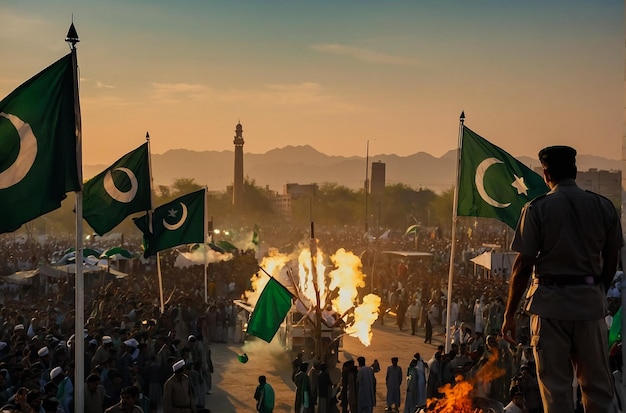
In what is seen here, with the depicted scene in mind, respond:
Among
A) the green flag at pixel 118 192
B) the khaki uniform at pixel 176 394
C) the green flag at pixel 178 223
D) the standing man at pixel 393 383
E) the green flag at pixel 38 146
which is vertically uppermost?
the green flag at pixel 38 146

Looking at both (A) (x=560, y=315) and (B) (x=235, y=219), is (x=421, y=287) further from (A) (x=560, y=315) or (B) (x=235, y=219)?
(B) (x=235, y=219)

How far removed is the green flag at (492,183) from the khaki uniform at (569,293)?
29.3 ft

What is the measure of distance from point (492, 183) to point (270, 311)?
522 cm

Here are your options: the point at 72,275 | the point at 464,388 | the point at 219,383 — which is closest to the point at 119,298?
the point at 72,275

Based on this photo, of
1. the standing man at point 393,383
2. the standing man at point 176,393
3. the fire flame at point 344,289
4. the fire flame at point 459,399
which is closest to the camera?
the fire flame at point 459,399

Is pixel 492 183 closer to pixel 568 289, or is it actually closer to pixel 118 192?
pixel 118 192

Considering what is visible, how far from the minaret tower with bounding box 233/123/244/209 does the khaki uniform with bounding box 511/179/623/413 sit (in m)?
118

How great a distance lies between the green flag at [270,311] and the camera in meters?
15.6

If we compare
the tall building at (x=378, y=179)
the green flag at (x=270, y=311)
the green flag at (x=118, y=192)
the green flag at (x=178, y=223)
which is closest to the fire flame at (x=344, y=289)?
the green flag at (x=270, y=311)

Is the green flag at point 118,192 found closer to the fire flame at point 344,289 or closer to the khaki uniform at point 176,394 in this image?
the fire flame at point 344,289

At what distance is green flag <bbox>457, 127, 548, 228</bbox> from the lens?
1324 cm

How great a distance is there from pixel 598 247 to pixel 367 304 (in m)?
12.5

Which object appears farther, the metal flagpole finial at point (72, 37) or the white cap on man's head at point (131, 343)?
the white cap on man's head at point (131, 343)

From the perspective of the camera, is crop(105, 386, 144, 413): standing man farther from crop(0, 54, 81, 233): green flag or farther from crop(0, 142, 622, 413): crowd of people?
crop(0, 54, 81, 233): green flag
